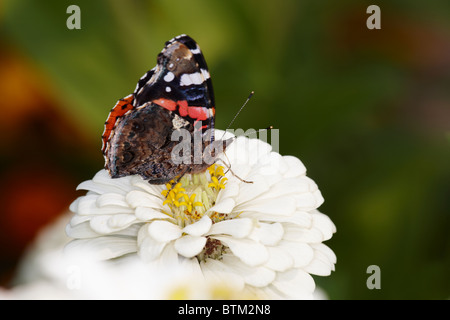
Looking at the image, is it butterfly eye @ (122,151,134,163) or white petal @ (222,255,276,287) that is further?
butterfly eye @ (122,151,134,163)

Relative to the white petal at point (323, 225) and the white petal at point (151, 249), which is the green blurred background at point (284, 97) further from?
the white petal at point (151, 249)

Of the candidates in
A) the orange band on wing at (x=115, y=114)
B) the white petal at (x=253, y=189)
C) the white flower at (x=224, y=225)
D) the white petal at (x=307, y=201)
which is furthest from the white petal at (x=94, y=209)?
the white petal at (x=307, y=201)

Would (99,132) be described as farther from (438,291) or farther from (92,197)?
(438,291)

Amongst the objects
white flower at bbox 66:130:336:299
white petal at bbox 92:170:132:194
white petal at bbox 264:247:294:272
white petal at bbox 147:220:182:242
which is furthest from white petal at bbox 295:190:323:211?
white petal at bbox 92:170:132:194

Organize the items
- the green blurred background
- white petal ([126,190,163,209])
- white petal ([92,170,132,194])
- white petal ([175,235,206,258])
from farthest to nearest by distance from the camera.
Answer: the green blurred background, white petal ([92,170,132,194]), white petal ([126,190,163,209]), white petal ([175,235,206,258])

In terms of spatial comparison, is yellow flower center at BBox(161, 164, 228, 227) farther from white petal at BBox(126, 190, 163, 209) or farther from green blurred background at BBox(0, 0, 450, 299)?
green blurred background at BBox(0, 0, 450, 299)

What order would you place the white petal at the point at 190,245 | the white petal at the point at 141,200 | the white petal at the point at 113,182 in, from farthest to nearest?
the white petal at the point at 113,182 → the white petal at the point at 141,200 → the white petal at the point at 190,245

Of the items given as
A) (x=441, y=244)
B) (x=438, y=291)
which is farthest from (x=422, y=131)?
(x=438, y=291)
